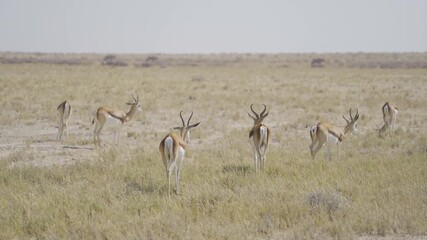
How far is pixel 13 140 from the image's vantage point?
1612cm

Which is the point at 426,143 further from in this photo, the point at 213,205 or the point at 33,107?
the point at 33,107

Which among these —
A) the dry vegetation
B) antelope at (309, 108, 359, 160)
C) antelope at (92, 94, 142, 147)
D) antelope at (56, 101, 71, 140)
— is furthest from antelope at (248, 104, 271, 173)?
antelope at (56, 101, 71, 140)

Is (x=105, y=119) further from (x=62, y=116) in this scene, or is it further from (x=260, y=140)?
(x=260, y=140)

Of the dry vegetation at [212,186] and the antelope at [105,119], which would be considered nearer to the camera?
the dry vegetation at [212,186]

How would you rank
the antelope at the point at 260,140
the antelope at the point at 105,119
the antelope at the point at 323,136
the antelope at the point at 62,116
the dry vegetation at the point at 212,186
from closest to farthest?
the dry vegetation at the point at 212,186
the antelope at the point at 260,140
the antelope at the point at 323,136
the antelope at the point at 105,119
the antelope at the point at 62,116

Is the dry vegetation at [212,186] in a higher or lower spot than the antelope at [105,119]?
lower

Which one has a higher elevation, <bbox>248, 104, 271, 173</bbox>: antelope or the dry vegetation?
<bbox>248, 104, 271, 173</bbox>: antelope

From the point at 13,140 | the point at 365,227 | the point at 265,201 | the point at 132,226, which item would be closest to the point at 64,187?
the point at 132,226

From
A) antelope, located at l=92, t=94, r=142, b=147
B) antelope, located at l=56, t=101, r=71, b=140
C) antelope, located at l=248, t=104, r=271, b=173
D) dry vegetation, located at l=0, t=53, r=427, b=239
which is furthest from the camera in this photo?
antelope, located at l=56, t=101, r=71, b=140

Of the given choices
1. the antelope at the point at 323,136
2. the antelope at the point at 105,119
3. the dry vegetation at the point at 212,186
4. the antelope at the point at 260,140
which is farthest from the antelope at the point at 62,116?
the antelope at the point at 323,136

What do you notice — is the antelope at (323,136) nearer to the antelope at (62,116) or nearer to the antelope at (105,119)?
the antelope at (105,119)

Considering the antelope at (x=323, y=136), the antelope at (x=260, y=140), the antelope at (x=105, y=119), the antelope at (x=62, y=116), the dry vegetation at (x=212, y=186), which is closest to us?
the dry vegetation at (x=212, y=186)

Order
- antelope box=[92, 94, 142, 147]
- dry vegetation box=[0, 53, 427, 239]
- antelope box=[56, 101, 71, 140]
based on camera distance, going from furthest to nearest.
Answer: antelope box=[56, 101, 71, 140] < antelope box=[92, 94, 142, 147] < dry vegetation box=[0, 53, 427, 239]

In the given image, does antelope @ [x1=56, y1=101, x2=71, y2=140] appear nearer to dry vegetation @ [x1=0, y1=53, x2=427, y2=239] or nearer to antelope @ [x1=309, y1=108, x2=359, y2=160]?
dry vegetation @ [x1=0, y1=53, x2=427, y2=239]
